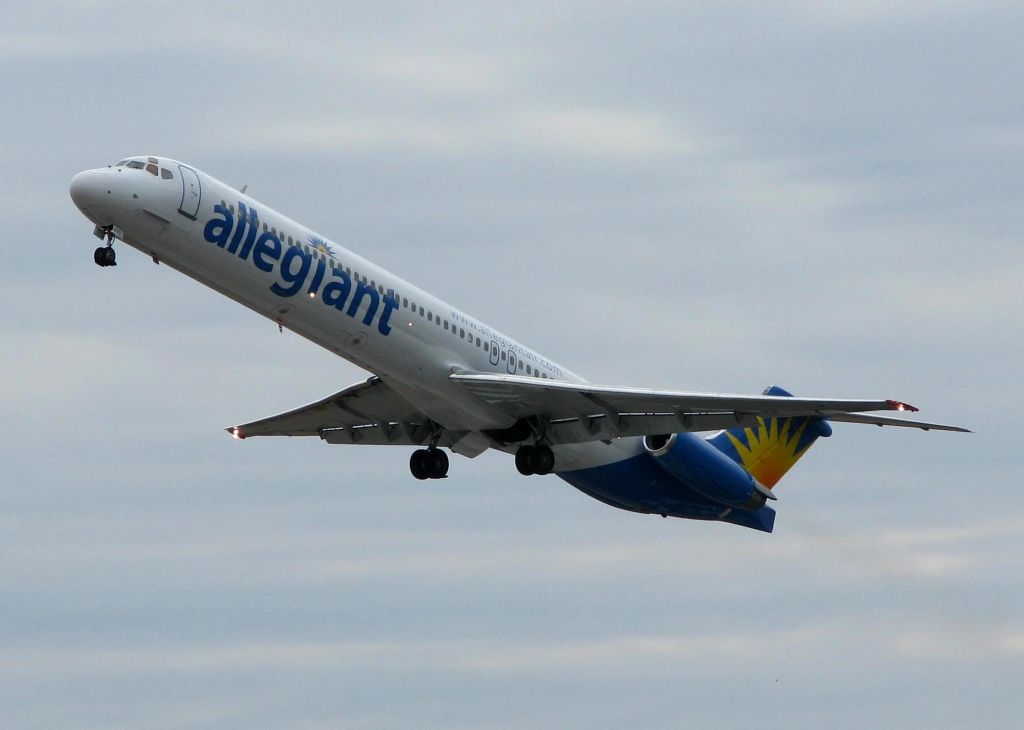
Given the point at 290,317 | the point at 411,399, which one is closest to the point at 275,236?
the point at 290,317

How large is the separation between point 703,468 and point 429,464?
6.90 meters

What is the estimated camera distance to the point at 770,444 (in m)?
48.3

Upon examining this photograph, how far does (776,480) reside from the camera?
159ft

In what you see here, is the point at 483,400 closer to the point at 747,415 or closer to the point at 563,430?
the point at 563,430

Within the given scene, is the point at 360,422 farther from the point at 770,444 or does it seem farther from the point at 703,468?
the point at 770,444

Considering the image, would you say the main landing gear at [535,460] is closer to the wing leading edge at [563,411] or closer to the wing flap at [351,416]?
the wing leading edge at [563,411]

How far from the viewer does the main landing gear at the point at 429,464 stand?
44.0 m

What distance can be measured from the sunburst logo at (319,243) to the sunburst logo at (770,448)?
1466 cm

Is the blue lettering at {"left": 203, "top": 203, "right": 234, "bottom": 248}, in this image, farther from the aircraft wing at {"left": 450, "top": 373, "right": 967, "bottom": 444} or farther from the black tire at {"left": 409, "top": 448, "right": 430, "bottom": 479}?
the black tire at {"left": 409, "top": 448, "right": 430, "bottom": 479}

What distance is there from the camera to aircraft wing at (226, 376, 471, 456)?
140ft

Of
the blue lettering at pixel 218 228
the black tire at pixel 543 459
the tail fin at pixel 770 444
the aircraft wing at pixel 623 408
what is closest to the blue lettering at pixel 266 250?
the blue lettering at pixel 218 228

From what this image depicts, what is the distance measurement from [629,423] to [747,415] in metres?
2.78

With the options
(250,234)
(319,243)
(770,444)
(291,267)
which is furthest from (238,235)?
(770,444)

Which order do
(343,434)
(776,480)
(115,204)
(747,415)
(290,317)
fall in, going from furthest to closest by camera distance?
1. (776,480)
2. (343,434)
3. (747,415)
4. (290,317)
5. (115,204)
